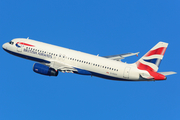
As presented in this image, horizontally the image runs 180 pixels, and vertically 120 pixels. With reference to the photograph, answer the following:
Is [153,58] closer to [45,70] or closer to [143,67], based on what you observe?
[143,67]

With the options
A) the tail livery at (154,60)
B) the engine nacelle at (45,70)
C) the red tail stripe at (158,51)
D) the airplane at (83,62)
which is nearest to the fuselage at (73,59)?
the airplane at (83,62)

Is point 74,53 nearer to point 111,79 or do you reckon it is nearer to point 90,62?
point 90,62

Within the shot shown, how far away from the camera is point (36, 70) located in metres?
66.8

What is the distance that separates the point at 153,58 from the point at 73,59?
15.0m

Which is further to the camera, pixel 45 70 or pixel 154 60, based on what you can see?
pixel 45 70

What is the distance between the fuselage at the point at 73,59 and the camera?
63656mm

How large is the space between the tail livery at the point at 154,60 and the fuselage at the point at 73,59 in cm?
110

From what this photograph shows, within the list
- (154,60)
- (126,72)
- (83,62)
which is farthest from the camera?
(83,62)

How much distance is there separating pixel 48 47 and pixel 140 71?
60.1ft

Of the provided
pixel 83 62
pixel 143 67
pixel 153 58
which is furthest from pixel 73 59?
pixel 153 58

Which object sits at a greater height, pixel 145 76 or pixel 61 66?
pixel 61 66

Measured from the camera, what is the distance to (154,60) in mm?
61156

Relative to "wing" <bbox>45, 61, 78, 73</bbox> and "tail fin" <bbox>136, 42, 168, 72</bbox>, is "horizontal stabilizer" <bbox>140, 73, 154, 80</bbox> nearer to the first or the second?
"tail fin" <bbox>136, 42, 168, 72</bbox>

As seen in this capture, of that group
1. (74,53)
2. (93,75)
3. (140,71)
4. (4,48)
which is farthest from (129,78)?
(4,48)
